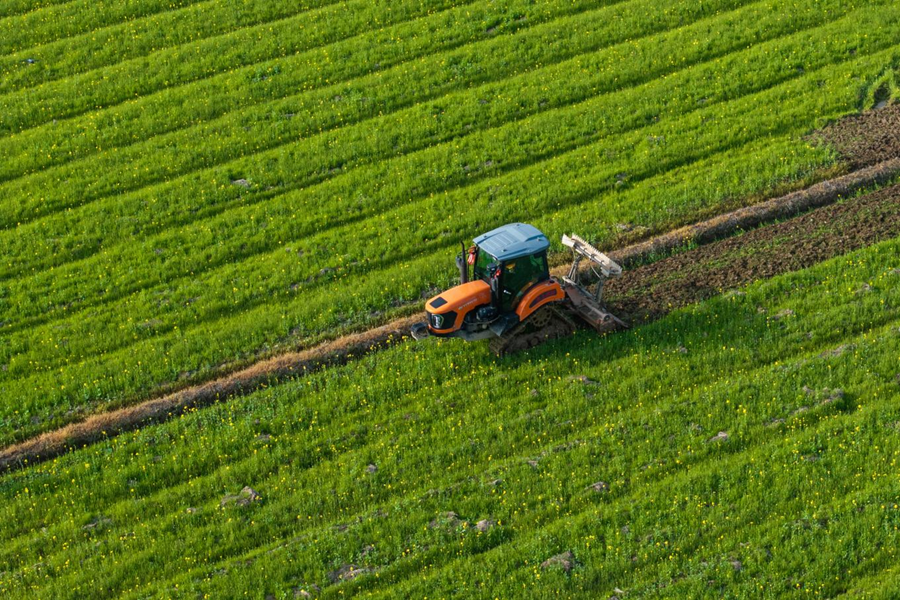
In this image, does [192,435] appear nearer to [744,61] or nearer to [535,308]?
[535,308]

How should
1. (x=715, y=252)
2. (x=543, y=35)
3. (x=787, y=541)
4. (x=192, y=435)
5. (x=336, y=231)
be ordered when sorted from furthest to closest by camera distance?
1. (x=543, y=35)
2. (x=336, y=231)
3. (x=715, y=252)
4. (x=192, y=435)
5. (x=787, y=541)

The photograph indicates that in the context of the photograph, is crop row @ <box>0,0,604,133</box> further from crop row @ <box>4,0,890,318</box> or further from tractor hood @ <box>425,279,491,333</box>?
tractor hood @ <box>425,279,491,333</box>

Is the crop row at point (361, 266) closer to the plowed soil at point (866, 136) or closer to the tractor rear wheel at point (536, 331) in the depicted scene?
the plowed soil at point (866, 136)

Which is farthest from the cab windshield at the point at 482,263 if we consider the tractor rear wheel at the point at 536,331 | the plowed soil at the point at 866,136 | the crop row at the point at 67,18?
the crop row at the point at 67,18

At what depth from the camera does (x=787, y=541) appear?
18953 mm

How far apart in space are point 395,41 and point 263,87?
4.61 meters

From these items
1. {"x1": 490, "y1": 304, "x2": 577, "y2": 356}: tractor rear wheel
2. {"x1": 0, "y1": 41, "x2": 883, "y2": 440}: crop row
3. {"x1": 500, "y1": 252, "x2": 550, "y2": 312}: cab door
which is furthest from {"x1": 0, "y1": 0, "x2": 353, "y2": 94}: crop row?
{"x1": 490, "y1": 304, "x2": 577, "y2": 356}: tractor rear wheel

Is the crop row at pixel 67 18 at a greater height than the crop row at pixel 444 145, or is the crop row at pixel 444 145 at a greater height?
the crop row at pixel 67 18

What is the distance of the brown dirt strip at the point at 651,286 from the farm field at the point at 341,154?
0.59 meters

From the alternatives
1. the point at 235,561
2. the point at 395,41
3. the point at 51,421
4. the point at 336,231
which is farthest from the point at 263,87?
the point at 235,561

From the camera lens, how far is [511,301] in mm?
23344

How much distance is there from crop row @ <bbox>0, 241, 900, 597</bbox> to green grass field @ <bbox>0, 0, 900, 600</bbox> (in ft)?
0.21

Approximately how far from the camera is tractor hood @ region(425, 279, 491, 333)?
22859mm

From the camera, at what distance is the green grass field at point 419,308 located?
Answer: 19766 millimetres
